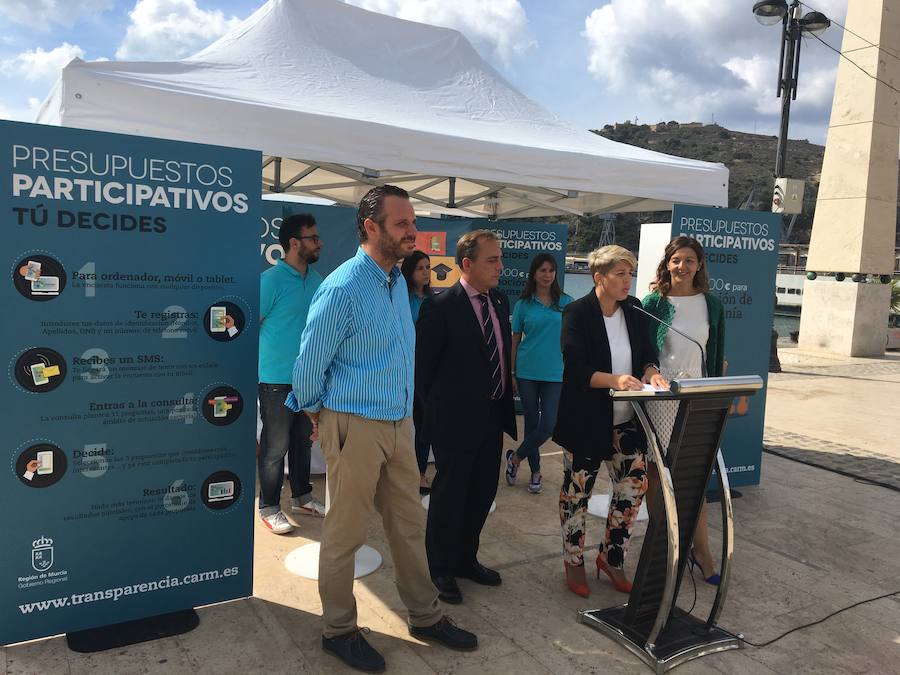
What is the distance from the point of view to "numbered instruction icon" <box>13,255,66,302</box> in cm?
260

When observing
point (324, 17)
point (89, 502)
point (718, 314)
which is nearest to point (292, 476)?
point (89, 502)

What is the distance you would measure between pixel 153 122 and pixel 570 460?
2935 millimetres

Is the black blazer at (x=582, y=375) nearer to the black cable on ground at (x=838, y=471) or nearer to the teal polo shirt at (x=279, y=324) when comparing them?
the teal polo shirt at (x=279, y=324)

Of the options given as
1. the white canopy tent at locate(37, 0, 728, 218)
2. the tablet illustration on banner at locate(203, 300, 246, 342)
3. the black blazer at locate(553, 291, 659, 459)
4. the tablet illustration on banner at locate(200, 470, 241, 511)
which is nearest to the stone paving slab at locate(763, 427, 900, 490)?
the white canopy tent at locate(37, 0, 728, 218)

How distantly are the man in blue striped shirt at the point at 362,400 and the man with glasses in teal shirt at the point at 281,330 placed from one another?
4.22ft

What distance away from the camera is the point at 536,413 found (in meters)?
5.31

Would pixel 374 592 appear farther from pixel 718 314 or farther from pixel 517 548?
pixel 718 314

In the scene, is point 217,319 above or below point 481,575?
above

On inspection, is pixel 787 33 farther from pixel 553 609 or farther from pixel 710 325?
pixel 553 609

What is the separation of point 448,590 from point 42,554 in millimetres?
1762

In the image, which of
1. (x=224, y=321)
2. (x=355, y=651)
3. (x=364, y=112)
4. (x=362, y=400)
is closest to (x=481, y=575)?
(x=355, y=651)

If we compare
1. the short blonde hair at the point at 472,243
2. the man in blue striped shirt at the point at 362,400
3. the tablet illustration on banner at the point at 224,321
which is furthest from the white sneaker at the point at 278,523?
the short blonde hair at the point at 472,243

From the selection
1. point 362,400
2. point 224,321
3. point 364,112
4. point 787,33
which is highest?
point 787,33

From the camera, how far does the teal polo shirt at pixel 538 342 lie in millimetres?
5145
